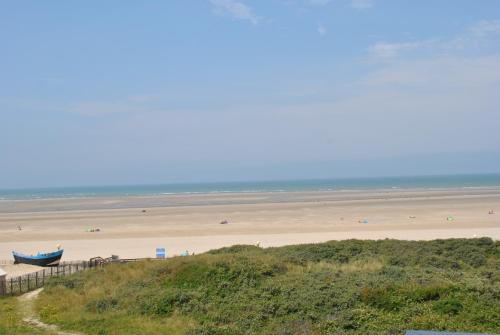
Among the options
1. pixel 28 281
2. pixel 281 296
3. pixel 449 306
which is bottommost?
pixel 28 281

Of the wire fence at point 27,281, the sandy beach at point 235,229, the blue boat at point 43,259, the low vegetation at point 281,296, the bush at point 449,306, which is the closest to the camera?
the bush at point 449,306

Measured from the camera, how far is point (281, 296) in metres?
16.5

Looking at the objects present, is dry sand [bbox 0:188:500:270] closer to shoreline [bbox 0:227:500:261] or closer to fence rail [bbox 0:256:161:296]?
shoreline [bbox 0:227:500:261]

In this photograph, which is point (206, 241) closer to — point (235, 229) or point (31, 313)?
point (235, 229)

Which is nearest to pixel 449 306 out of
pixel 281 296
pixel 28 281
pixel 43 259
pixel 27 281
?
pixel 281 296

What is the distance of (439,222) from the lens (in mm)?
49594

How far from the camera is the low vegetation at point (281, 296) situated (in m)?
14.0

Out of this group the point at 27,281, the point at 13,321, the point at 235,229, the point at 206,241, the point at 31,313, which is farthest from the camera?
the point at 235,229

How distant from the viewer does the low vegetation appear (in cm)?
1401

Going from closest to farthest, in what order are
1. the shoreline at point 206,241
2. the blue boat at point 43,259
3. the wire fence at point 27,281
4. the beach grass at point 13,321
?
the beach grass at point 13,321
the wire fence at point 27,281
the blue boat at point 43,259
the shoreline at point 206,241

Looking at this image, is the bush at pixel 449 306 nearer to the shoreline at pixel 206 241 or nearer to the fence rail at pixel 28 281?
the fence rail at pixel 28 281

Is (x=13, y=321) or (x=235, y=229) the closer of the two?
(x=13, y=321)

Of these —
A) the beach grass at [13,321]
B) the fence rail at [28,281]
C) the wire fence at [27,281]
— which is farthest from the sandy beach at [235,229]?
the beach grass at [13,321]

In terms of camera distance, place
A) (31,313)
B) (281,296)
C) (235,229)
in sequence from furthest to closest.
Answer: (235,229) → (31,313) → (281,296)
